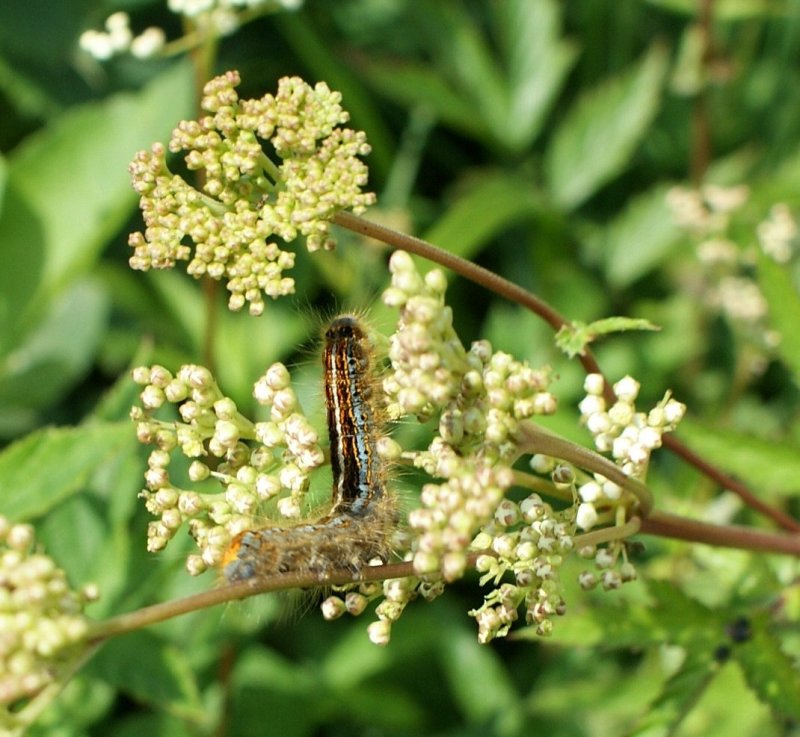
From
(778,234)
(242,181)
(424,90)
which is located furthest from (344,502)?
(424,90)

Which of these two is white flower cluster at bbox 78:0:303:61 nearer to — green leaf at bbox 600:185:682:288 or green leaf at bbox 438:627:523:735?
green leaf at bbox 600:185:682:288

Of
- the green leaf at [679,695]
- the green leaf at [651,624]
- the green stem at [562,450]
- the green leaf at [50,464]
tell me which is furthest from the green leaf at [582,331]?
the green leaf at [50,464]

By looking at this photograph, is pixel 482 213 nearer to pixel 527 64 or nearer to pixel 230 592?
pixel 527 64

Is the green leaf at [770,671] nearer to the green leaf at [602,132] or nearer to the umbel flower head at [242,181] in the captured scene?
the umbel flower head at [242,181]

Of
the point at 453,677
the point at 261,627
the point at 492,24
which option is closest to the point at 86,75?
the point at 492,24

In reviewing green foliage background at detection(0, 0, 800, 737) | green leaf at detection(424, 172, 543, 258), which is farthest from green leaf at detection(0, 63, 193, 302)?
green leaf at detection(424, 172, 543, 258)

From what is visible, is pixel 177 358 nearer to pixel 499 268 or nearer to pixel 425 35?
pixel 499 268

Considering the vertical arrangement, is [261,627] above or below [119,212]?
below
